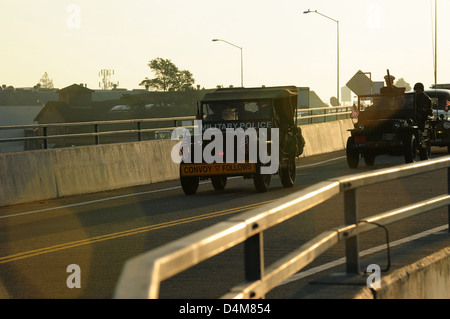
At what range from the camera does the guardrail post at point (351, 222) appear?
598 cm

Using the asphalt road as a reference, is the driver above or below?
above

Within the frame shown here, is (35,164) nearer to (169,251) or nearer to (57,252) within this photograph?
(57,252)

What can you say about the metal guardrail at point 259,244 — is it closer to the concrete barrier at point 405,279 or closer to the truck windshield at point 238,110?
the concrete barrier at point 405,279

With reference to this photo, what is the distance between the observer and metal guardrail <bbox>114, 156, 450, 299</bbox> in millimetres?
3107

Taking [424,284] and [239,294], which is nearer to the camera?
[239,294]

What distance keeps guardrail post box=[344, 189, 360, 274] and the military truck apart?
13.4m

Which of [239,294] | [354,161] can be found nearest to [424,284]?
[239,294]

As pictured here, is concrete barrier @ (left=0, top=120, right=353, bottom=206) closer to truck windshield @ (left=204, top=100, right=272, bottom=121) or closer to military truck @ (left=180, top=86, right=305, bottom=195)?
military truck @ (left=180, top=86, right=305, bottom=195)

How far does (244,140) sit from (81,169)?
13.4 feet

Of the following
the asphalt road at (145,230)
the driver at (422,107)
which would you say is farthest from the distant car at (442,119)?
the asphalt road at (145,230)

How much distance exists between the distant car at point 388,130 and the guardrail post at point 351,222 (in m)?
19.6

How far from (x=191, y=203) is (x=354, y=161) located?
9447 millimetres

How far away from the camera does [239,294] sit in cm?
425

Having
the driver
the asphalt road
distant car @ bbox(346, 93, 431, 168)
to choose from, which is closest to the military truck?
the asphalt road
